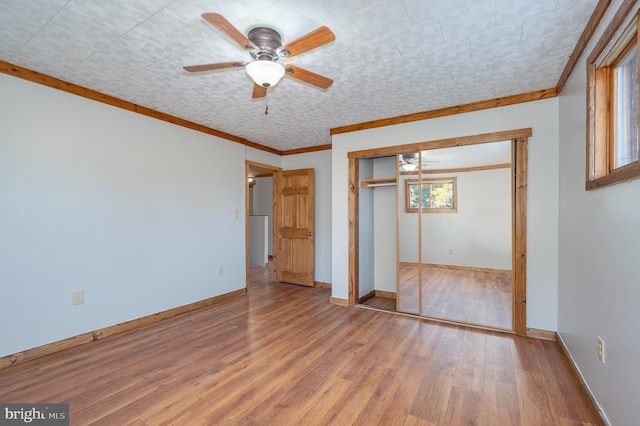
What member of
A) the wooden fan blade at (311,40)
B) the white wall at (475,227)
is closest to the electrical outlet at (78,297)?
the wooden fan blade at (311,40)

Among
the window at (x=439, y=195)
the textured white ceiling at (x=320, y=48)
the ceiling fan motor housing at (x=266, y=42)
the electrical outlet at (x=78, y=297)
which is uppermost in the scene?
the textured white ceiling at (x=320, y=48)

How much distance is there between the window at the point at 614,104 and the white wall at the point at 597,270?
0.44 feet

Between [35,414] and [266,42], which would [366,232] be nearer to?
[266,42]

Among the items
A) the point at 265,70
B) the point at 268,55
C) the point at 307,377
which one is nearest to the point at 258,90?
→ the point at 268,55

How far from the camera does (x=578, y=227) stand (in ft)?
7.20

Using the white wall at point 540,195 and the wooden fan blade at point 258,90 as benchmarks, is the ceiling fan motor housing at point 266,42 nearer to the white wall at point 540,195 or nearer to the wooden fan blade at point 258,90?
the wooden fan blade at point 258,90

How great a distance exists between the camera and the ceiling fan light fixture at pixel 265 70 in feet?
6.26

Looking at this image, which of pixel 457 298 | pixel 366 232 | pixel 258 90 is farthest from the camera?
pixel 366 232

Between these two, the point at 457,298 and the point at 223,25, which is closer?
the point at 223,25

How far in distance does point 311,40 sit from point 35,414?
3.00m

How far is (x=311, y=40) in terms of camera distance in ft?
5.58

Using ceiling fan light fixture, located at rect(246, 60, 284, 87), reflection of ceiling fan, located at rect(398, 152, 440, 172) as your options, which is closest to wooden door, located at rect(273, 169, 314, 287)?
reflection of ceiling fan, located at rect(398, 152, 440, 172)

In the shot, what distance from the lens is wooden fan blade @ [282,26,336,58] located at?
1607 mm

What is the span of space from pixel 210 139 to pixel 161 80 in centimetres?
153
